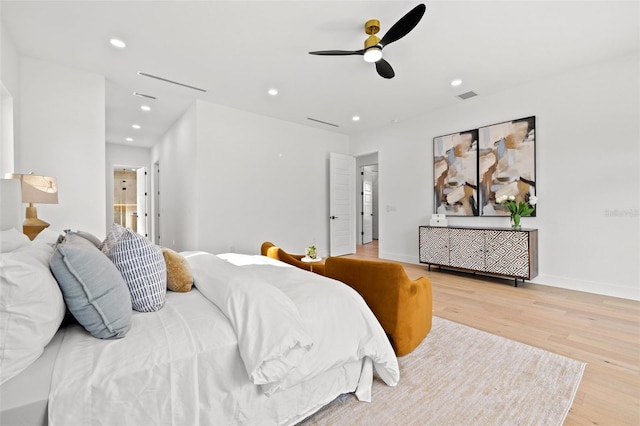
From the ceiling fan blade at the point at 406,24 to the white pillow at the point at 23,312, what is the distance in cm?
272

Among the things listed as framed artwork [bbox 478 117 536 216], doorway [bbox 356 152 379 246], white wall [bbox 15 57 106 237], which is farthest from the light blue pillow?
doorway [bbox 356 152 379 246]

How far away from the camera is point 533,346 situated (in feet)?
7.20

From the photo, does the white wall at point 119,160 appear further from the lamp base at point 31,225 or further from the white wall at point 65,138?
the lamp base at point 31,225

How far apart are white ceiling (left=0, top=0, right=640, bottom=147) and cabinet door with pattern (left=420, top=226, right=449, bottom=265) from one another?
2211mm

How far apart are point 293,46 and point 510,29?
7.30 feet

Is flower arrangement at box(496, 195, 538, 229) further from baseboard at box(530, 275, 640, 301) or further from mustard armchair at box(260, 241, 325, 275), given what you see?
mustard armchair at box(260, 241, 325, 275)

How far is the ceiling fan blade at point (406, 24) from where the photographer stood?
2141 millimetres

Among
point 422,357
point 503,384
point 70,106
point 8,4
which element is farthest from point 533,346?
point 70,106

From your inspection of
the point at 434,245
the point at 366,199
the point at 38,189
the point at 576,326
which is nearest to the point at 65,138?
the point at 38,189

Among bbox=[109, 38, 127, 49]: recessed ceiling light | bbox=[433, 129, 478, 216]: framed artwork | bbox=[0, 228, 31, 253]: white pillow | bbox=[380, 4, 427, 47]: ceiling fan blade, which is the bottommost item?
bbox=[0, 228, 31, 253]: white pillow

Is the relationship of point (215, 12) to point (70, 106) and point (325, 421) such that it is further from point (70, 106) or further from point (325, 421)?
point (325, 421)

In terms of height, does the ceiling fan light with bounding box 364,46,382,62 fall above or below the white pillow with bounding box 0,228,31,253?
above

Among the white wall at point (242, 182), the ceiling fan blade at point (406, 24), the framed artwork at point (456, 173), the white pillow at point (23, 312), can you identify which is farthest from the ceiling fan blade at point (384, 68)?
the white pillow at point (23, 312)

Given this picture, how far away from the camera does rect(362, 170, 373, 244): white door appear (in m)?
8.95
